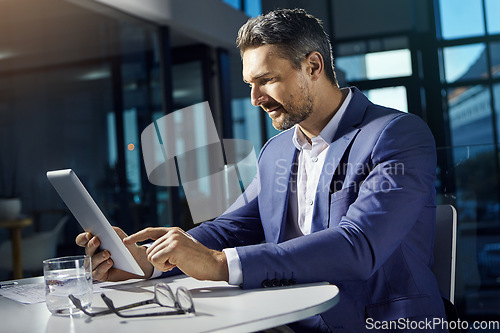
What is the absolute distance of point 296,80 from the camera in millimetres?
1830

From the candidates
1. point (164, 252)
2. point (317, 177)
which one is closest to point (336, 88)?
point (317, 177)

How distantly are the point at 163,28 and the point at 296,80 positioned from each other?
348 centimetres

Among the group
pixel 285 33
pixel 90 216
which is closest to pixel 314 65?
pixel 285 33

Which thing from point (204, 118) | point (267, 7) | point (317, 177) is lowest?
point (317, 177)

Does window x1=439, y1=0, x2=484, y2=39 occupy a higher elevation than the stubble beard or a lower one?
higher

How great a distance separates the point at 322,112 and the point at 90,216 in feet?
2.96

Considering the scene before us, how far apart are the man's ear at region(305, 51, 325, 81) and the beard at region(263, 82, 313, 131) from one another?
0.23 feet

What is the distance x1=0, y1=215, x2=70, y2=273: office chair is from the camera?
3.79 m

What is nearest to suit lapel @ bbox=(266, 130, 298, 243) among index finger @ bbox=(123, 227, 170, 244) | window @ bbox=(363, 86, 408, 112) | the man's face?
the man's face

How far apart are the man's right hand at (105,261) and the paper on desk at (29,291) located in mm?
32

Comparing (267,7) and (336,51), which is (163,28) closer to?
(267,7)

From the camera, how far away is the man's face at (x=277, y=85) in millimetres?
1787

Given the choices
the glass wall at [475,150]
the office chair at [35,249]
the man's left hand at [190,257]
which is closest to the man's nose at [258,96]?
the man's left hand at [190,257]

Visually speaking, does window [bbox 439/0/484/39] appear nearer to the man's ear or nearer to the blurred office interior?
the blurred office interior
